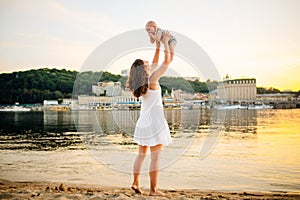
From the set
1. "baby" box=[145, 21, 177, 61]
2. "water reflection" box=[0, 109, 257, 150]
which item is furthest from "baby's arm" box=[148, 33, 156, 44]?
"water reflection" box=[0, 109, 257, 150]

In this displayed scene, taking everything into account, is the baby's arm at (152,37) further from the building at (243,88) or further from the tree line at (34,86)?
the building at (243,88)

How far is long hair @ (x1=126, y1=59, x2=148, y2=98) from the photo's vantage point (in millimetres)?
4188

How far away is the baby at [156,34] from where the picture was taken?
412cm

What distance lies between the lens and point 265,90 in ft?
567

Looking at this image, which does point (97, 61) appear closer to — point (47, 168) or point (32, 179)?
point (32, 179)

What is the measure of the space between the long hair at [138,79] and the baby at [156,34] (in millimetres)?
340

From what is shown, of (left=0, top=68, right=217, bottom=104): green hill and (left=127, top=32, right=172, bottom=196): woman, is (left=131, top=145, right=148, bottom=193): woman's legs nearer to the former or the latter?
(left=127, top=32, right=172, bottom=196): woman

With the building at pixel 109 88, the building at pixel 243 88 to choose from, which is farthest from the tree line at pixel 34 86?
the building at pixel 109 88

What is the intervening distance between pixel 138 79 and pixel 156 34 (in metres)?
0.61

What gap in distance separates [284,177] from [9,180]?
5.43 meters

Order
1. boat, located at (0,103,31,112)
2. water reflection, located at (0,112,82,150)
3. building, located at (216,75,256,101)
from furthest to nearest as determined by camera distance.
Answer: building, located at (216,75,256,101) < boat, located at (0,103,31,112) < water reflection, located at (0,112,82,150)

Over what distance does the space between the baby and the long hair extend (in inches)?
13.4

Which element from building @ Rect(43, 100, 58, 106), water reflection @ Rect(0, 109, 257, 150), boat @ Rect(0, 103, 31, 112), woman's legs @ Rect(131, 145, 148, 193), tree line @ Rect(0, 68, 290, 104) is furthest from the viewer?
building @ Rect(43, 100, 58, 106)

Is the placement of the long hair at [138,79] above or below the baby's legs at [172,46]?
below
